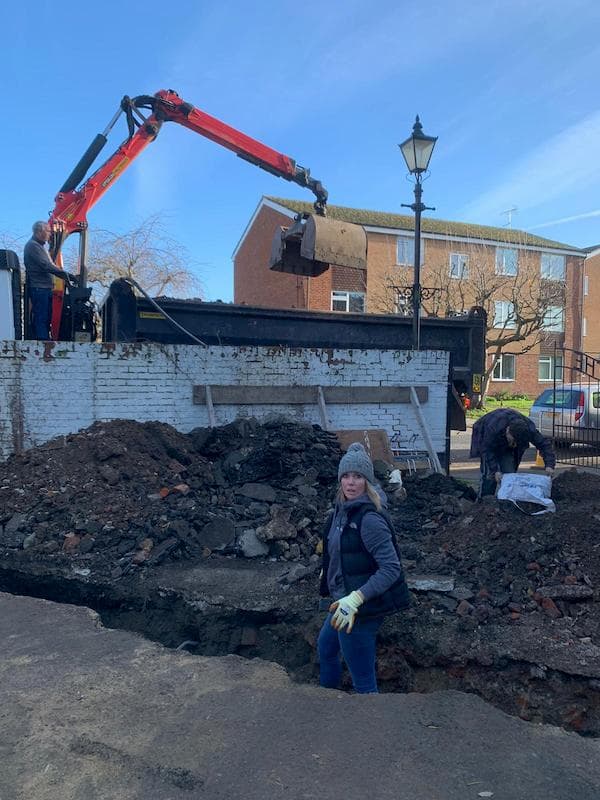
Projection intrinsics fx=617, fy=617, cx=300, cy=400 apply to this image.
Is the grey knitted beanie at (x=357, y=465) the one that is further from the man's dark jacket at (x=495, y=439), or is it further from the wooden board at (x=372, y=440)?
the wooden board at (x=372, y=440)

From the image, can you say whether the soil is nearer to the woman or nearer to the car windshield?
the woman

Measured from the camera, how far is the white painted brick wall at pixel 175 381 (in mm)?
7105

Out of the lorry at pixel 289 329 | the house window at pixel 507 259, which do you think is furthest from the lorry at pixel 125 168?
the house window at pixel 507 259

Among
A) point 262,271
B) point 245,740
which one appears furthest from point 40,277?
point 262,271

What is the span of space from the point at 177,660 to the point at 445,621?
67.1 inches

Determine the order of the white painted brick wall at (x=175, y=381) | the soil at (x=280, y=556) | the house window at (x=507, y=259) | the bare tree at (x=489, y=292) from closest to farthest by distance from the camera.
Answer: the soil at (x=280, y=556), the white painted brick wall at (x=175, y=381), the bare tree at (x=489, y=292), the house window at (x=507, y=259)

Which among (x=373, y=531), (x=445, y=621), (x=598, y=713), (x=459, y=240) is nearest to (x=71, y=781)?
(x=373, y=531)

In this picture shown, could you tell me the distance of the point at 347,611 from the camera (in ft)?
9.89

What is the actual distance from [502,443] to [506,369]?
26.0 metres

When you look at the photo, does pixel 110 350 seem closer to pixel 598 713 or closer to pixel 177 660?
pixel 177 660

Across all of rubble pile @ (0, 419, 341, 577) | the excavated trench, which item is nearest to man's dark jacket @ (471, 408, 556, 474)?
rubble pile @ (0, 419, 341, 577)

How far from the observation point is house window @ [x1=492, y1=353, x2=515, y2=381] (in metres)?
30.7

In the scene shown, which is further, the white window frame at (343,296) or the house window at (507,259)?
the house window at (507,259)

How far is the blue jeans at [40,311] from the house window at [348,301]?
1893 cm
